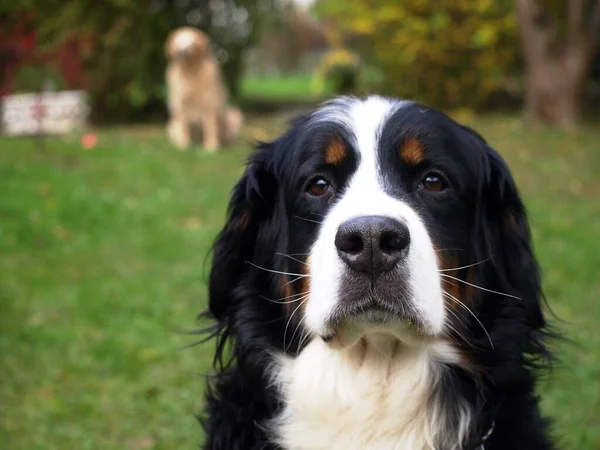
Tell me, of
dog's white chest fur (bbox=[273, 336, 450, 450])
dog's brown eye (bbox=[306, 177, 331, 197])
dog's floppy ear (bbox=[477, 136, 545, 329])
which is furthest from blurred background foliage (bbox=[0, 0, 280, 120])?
dog's white chest fur (bbox=[273, 336, 450, 450])

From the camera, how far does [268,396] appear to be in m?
2.85

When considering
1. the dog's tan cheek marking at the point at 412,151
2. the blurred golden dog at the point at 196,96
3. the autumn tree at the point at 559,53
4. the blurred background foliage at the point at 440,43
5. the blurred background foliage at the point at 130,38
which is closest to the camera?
the dog's tan cheek marking at the point at 412,151

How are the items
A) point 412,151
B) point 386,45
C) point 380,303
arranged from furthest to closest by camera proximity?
point 386,45, point 412,151, point 380,303

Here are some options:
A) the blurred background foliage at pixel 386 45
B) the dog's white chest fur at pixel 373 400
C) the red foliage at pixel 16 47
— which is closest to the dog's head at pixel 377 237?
the dog's white chest fur at pixel 373 400

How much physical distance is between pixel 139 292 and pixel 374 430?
4.23m

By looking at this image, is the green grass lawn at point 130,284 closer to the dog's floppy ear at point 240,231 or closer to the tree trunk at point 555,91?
the dog's floppy ear at point 240,231

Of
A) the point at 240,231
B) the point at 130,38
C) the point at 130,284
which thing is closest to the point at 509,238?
the point at 240,231

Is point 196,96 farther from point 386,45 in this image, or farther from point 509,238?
point 509,238

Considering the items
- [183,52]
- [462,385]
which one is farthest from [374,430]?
[183,52]

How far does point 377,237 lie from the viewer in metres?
2.25

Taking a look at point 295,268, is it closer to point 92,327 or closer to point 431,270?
point 431,270

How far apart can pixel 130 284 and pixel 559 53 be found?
35.3ft

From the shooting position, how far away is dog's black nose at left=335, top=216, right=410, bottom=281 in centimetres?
224

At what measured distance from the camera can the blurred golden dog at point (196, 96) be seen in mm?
12664
